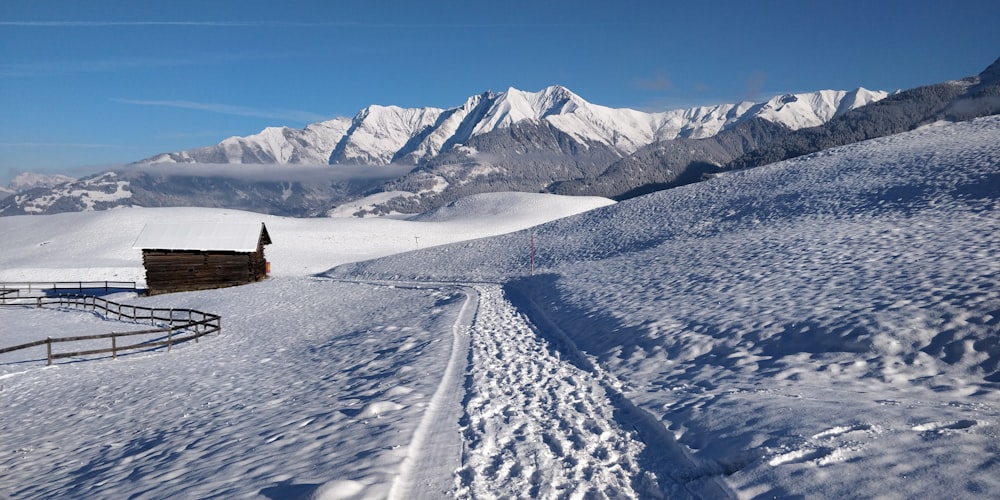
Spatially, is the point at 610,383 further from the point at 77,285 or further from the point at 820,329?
the point at 77,285

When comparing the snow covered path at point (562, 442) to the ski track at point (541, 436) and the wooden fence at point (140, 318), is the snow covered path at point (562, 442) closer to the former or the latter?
the ski track at point (541, 436)

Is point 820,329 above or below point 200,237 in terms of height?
below

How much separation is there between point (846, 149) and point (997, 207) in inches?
1049

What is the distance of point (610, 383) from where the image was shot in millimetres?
11586

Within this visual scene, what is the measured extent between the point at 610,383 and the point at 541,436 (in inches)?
145

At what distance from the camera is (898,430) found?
22.1 feet

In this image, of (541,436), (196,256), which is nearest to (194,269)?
(196,256)

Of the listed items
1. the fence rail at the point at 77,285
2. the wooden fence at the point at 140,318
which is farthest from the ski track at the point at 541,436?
the fence rail at the point at 77,285

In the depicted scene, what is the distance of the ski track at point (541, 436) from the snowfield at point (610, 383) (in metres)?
0.05

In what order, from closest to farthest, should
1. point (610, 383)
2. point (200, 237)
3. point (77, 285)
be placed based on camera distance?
point (610, 383)
point (200, 237)
point (77, 285)

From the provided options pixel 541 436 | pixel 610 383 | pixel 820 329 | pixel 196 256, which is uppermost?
pixel 196 256

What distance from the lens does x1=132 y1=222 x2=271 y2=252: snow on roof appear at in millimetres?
45594

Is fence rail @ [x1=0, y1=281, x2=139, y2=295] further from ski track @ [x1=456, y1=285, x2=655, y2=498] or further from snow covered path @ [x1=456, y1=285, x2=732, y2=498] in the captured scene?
snow covered path @ [x1=456, y1=285, x2=732, y2=498]

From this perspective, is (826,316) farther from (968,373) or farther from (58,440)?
(58,440)
